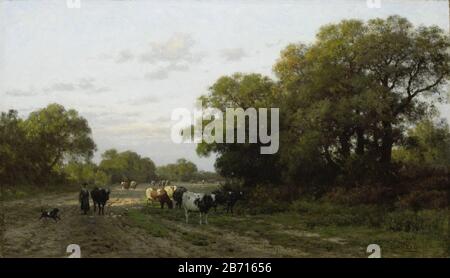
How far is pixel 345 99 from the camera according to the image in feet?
30.9

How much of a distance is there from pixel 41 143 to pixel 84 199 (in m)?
1.34

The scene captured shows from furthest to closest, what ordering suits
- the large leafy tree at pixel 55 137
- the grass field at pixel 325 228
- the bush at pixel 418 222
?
the large leafy tree at pixel 55 137
the bush at pixel 418 222
the grass field at pixel 325 228

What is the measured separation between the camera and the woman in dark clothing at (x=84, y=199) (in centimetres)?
931

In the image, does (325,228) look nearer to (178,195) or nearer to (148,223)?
(178,195)

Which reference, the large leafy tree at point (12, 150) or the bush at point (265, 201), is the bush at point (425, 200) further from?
the large leafy tree at point (12, 150)

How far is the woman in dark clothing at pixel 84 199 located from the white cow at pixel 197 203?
171 cm

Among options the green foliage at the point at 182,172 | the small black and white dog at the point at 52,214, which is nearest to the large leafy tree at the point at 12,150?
the small black and white dog at the point at 52,214

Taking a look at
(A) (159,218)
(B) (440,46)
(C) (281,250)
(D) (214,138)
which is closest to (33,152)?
(A) (159,218)

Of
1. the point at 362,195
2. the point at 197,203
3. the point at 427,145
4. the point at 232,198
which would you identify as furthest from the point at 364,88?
the point at 197,203

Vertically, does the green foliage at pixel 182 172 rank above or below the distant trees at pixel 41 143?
below

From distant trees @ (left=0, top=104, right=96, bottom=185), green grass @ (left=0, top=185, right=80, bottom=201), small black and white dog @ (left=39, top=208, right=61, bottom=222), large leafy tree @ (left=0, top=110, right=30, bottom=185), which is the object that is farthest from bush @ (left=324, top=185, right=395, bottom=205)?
large leafy tree @ (left=0, top=110, right=30, bottom=185)

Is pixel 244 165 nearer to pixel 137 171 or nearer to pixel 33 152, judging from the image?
pixel 137 171

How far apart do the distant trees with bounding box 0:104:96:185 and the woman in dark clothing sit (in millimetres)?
571
